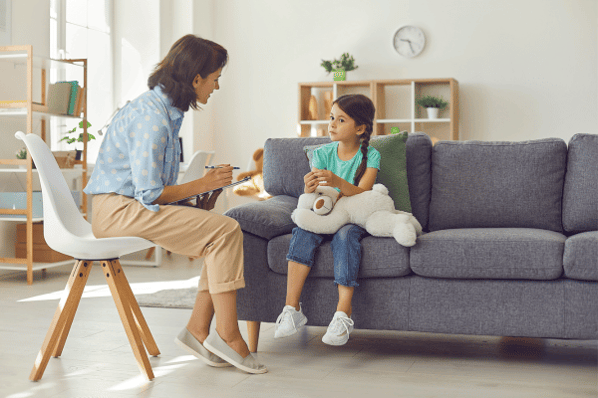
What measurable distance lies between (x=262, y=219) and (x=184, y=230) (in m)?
0.39

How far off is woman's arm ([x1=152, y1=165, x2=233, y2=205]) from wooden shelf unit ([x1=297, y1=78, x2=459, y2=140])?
11.7ft

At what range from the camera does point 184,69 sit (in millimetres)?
1991

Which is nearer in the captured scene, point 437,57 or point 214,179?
point 214,179

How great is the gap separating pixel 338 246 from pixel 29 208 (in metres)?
2.40

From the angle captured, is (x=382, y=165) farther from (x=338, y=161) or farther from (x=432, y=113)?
(x=432, y=113)

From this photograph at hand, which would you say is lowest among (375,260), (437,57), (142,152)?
(375,260)

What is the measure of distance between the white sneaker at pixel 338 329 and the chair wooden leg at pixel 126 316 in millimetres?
551

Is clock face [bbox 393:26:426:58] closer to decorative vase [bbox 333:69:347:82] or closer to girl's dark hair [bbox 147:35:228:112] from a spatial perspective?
decorative vase [bbox 333:69:347:82]

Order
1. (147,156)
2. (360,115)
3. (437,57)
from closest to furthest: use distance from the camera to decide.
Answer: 1. (147,156)
2. (360,115)
3. (437,57)

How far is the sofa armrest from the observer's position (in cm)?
225

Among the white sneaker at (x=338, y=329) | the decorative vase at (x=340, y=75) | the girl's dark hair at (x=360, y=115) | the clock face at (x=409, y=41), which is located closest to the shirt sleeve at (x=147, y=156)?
the white sneaker at (x=338, y=329)

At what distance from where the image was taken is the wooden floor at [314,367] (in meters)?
1.85

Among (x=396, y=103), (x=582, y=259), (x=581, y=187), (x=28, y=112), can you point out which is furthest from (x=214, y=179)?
(x=396, y=103)

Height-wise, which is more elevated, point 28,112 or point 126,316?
point 28,112
